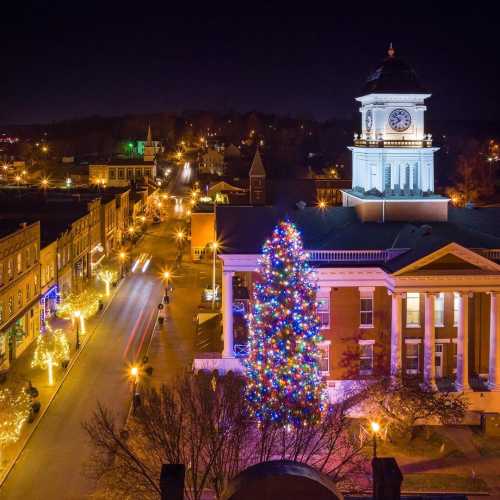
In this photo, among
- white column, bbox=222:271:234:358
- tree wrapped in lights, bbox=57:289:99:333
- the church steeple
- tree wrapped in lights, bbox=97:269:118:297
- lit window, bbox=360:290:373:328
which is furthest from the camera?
the church steeple

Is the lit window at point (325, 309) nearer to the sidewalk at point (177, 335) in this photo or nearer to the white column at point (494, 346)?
the white column at point (494, 346)

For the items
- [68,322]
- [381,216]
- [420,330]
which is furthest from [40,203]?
[420,330]

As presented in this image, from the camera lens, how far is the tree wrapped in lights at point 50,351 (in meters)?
39.9

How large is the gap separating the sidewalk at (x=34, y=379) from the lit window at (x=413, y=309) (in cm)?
1760

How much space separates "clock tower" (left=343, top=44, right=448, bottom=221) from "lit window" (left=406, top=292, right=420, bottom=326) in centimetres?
639

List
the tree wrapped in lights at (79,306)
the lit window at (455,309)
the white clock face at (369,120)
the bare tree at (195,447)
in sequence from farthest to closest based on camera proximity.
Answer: the tree wrapped in lights at (79,306)
the white clock face at (369,120)
the lit window at (455,309)
the bare tree at (195,447)

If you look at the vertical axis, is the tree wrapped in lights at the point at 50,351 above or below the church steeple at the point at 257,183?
below

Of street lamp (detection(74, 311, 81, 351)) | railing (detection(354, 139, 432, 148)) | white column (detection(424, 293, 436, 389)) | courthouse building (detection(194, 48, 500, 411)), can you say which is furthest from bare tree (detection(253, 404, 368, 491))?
street lamp (detection(74, 311, 81, 351))

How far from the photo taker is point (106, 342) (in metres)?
48.0

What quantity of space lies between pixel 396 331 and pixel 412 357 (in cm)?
216

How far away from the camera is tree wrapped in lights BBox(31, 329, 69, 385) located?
1572 inches

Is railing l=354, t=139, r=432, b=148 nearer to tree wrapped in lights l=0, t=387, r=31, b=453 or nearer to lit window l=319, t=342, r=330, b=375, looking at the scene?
lit window l=319, t=342, r=330, b=375

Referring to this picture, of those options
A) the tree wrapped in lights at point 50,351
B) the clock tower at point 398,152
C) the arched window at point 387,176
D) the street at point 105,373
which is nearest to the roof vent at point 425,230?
the clock tower at point 398,152

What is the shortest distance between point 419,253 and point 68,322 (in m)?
26.2
